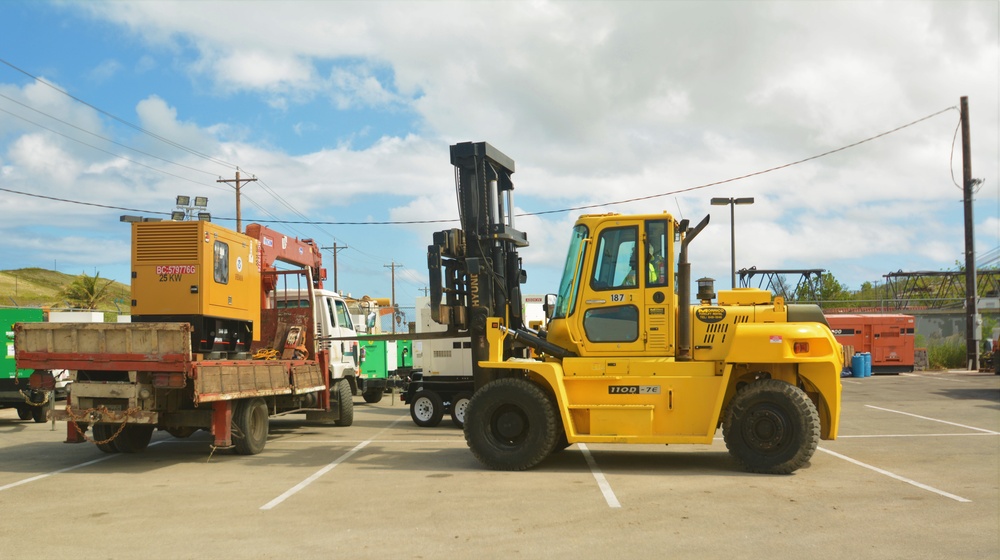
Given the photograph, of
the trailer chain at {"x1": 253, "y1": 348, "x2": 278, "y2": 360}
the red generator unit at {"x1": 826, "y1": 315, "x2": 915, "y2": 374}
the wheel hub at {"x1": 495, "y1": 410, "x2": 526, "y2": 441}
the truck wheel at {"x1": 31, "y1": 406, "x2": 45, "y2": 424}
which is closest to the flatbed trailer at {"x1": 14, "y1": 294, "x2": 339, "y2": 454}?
the trailer chain at {"x1": 253, "y1": 348, "x2": 278, "y2": 360}

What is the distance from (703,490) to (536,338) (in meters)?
3.21

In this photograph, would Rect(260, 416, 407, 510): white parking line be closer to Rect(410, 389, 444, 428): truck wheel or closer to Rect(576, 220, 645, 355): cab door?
Rect(410, 389, 444, 428): truck wheel

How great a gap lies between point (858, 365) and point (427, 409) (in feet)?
85.9

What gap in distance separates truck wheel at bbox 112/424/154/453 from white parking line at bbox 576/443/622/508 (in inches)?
262

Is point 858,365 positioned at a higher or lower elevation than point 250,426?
lower

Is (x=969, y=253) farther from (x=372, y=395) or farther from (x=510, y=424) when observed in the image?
(x=510, y=424)

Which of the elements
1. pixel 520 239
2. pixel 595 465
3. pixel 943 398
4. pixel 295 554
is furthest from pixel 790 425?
pixel 943 398

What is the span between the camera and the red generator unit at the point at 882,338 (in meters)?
39.5

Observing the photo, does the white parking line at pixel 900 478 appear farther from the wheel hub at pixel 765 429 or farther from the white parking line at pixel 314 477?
the white parking line at pixel 314 477

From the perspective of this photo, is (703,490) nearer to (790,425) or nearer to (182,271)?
(790,425)

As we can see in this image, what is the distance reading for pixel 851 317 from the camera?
131 feet

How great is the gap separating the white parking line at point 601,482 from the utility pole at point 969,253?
29.1 metres

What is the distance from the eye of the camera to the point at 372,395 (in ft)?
84.1

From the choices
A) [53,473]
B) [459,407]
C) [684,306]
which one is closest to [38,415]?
[53,473]
